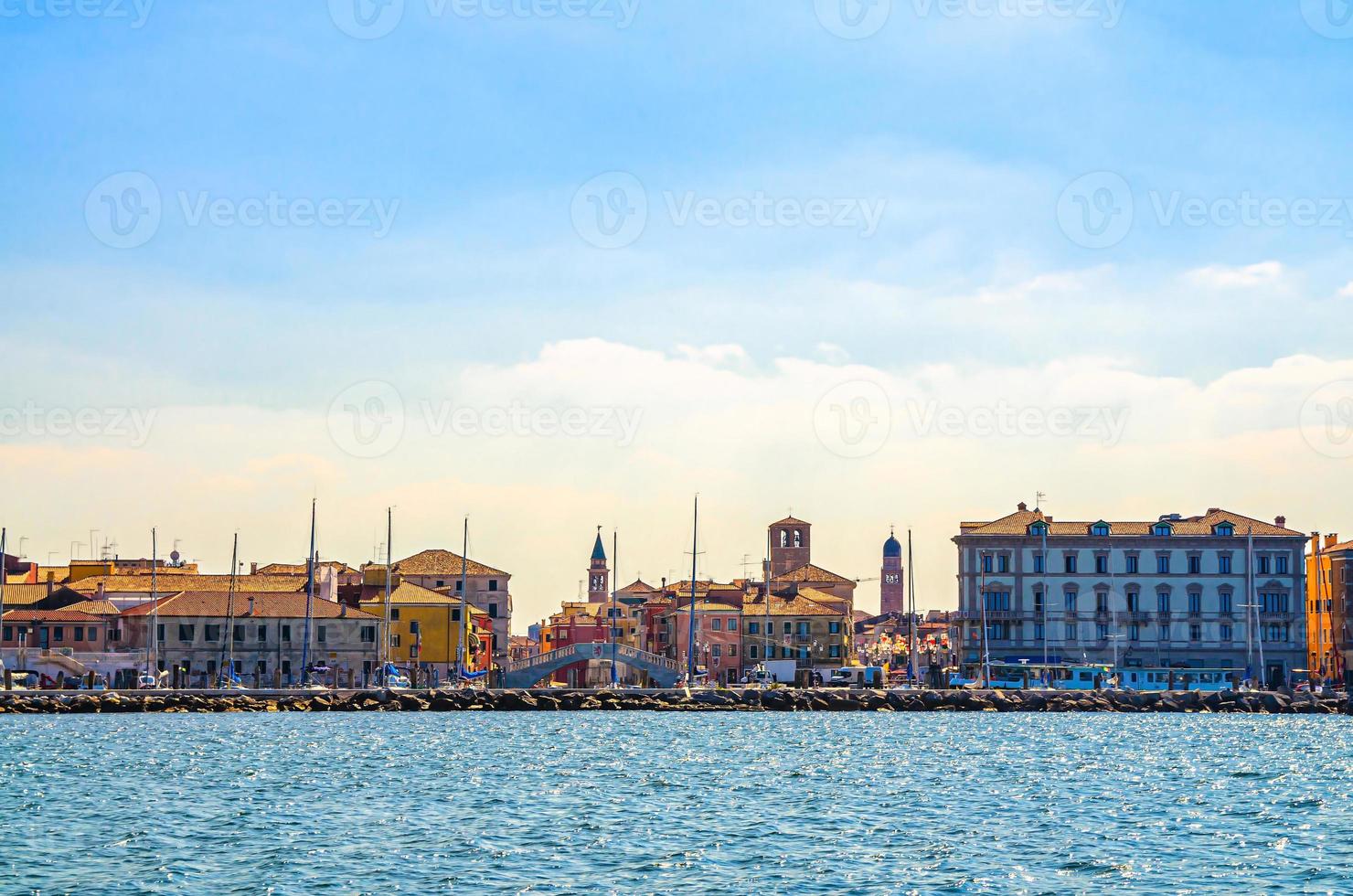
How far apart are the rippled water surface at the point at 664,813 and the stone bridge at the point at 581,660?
34828 mm

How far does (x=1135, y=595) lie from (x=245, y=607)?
56348 millimetres

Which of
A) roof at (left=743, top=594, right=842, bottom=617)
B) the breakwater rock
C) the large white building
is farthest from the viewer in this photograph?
roof at (left=743, top=594, right=842, bottom=617)

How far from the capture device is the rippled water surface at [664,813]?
1109 inches

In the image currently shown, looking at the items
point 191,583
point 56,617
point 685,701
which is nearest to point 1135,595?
point 685,701

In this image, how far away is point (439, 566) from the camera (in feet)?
440

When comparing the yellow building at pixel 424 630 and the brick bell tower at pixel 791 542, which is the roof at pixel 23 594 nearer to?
the yellow building at pixel 424 630

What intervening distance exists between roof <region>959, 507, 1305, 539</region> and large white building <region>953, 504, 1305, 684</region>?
18 cm

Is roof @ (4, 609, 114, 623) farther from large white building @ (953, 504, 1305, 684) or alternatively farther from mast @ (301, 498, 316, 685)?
large white building @ (953, 504, 1305, 684)

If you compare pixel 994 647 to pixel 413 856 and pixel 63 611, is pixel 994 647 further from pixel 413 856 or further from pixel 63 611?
pixel 413 856

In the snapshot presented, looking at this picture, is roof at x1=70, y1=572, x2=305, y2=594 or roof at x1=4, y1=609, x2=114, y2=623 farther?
roof at x1=70, y1=572, x2=305, y2=594

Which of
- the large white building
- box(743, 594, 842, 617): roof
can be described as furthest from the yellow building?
the large white building

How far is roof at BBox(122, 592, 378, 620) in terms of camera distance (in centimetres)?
10200

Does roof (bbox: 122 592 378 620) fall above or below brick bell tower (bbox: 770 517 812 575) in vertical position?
below

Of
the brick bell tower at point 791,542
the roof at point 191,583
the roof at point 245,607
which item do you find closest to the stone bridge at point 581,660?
the roof at point 245,607
